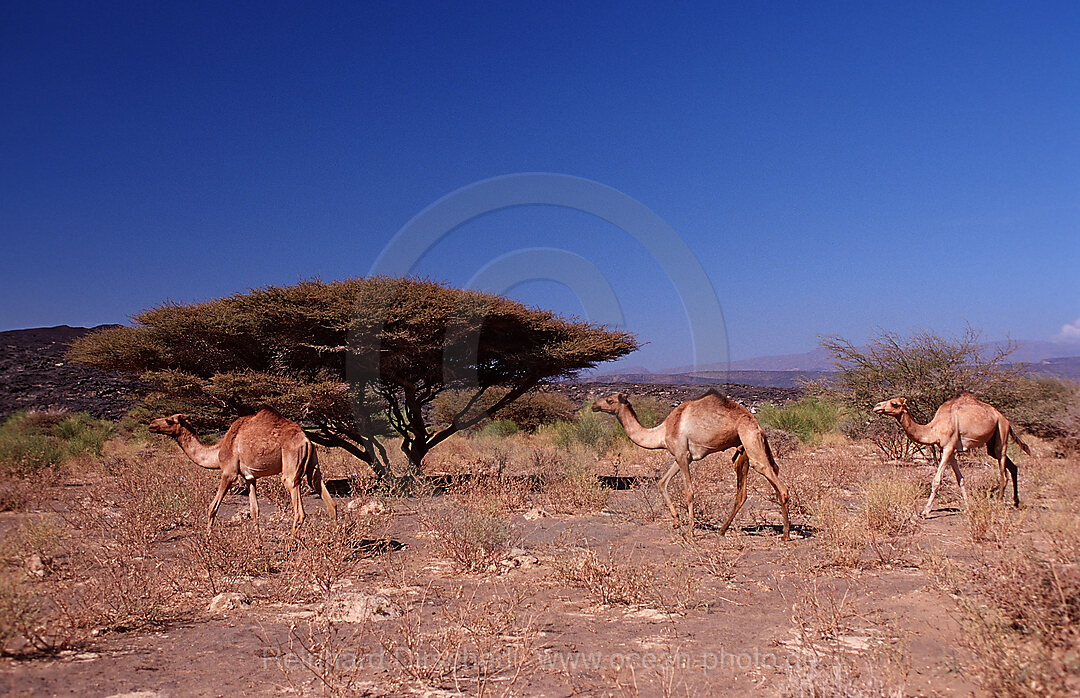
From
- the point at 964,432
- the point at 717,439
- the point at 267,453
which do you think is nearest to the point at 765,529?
the point at 717,439

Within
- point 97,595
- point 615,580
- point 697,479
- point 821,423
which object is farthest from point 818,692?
point 821,423

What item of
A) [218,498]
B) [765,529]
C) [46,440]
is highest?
[46,440]

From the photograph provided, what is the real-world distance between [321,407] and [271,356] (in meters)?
2.21

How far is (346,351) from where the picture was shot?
13.4m

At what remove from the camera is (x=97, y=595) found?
5.75 meters

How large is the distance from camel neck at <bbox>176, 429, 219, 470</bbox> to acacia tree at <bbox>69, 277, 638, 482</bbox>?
2292mm

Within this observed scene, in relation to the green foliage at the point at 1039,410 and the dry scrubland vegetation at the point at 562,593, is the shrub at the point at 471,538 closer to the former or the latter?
the dry scrubland vegetation at the point at 562,593

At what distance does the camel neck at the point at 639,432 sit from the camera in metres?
9.91

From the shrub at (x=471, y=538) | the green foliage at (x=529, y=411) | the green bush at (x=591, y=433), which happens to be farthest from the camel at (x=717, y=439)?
the green foliage at (x=529, y=411)

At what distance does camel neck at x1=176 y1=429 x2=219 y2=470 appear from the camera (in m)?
9.19

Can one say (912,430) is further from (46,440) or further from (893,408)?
(46,440)

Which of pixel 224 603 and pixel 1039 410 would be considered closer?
pixel 224 603

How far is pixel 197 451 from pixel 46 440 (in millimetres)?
11872

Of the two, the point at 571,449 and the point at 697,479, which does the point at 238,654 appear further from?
the point at 571,449
